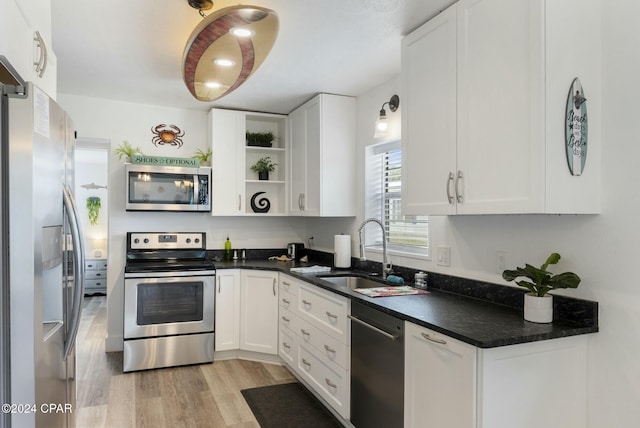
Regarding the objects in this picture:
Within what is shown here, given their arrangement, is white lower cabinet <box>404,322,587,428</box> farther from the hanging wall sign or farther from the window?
the window

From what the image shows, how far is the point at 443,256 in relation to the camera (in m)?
2.61

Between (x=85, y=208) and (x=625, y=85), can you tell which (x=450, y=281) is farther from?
(x=85, y=208)

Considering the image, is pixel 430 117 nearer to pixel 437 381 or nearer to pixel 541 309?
pixel 541 309

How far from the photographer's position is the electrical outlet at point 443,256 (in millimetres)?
2578

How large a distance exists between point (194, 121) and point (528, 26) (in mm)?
3380

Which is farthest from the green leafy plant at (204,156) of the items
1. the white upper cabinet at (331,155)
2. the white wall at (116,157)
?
the white upper cabinet at (331,155)

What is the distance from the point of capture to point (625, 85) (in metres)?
1.67

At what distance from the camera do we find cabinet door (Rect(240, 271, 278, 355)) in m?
3.71

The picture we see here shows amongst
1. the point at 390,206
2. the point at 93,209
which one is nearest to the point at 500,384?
the point at 390,206

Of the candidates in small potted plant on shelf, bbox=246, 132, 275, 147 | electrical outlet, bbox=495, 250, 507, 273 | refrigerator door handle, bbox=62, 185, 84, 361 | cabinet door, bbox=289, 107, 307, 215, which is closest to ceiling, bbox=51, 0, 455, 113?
cabinet door, bbox=289, 107, 307, 215

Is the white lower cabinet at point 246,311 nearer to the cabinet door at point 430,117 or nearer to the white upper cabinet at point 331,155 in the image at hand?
the white upper cabinet at point 331,155

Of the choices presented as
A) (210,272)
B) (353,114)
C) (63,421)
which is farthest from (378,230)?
(63,421)

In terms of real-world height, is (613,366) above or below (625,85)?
below

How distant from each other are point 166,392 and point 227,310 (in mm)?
876
